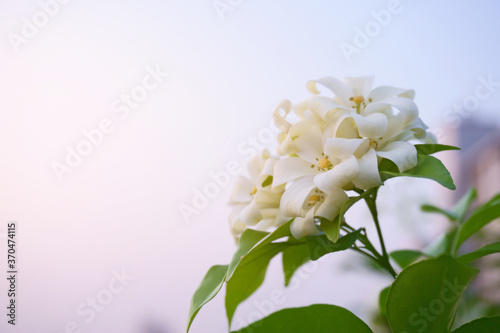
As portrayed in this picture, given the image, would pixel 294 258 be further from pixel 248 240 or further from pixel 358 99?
pixel 358 99

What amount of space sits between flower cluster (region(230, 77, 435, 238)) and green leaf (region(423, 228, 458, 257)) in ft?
1.20

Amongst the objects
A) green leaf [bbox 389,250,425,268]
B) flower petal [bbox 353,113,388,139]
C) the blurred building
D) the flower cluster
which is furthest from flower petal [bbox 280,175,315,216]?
the blurred building

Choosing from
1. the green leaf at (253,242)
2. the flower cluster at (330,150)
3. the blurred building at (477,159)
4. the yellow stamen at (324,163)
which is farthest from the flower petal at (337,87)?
the blurred building at (477,159)

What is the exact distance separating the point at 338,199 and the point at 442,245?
1.71ft

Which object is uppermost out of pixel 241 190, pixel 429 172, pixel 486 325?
pixel 241 190

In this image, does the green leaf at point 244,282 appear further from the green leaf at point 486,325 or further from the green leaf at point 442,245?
the green leaf at point 442,245

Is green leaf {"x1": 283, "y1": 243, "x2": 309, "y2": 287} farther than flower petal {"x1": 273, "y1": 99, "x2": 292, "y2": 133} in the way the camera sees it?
Yes

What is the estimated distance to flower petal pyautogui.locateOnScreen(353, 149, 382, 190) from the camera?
55 centimetres

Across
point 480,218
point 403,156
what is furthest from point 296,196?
point 480,218

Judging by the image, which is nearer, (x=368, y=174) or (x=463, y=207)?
(x=368, y=174)

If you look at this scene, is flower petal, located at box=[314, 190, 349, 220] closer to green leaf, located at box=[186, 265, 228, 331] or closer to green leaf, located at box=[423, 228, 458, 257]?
green leaf, located at box=[186, 265, 228, 331]

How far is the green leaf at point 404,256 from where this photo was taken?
0.97 meters

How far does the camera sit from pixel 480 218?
79 cm

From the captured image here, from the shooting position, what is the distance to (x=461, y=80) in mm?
1473
